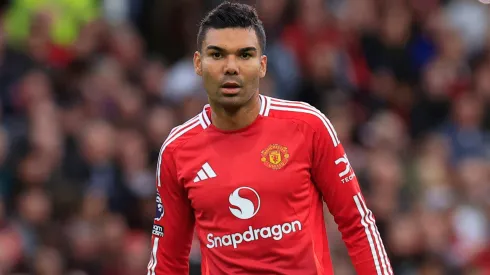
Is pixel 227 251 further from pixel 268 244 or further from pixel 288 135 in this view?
pixel 288 135

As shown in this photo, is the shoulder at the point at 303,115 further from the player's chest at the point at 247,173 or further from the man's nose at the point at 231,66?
the man's nose at the point at 231,66

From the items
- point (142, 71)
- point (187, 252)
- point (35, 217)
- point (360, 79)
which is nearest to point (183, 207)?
point (187, 252)

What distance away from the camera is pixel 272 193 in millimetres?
5129

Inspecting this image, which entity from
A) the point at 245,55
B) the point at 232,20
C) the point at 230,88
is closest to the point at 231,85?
the point at 230,88

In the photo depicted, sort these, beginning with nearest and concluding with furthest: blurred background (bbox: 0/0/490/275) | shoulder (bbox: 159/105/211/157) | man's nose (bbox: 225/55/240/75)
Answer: man's nose (bbox: 225/55/240/75) < shoulder (bbox: 159/105/211/157) < blurred background (bbox: 0/0/490/275)

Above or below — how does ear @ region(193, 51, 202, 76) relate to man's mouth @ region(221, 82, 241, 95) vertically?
→ above

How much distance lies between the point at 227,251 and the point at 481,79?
25.8 feet

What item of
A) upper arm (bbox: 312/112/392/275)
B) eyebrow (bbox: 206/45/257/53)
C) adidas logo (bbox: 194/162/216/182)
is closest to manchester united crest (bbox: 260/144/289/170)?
upper arm (bbox: 312/112/392/275)

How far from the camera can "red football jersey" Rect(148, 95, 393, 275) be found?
5.12m

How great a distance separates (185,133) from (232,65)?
18.7 inches

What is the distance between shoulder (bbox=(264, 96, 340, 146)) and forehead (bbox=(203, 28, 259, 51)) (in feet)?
1.09

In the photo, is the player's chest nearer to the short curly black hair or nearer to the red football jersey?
the red football jersey

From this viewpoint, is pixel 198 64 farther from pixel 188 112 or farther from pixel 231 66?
pixel 188 112

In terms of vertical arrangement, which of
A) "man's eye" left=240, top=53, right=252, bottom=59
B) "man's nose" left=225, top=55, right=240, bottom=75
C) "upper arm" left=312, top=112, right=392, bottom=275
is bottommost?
"upper arm" left=312, top=112, right=392, bottom=275
